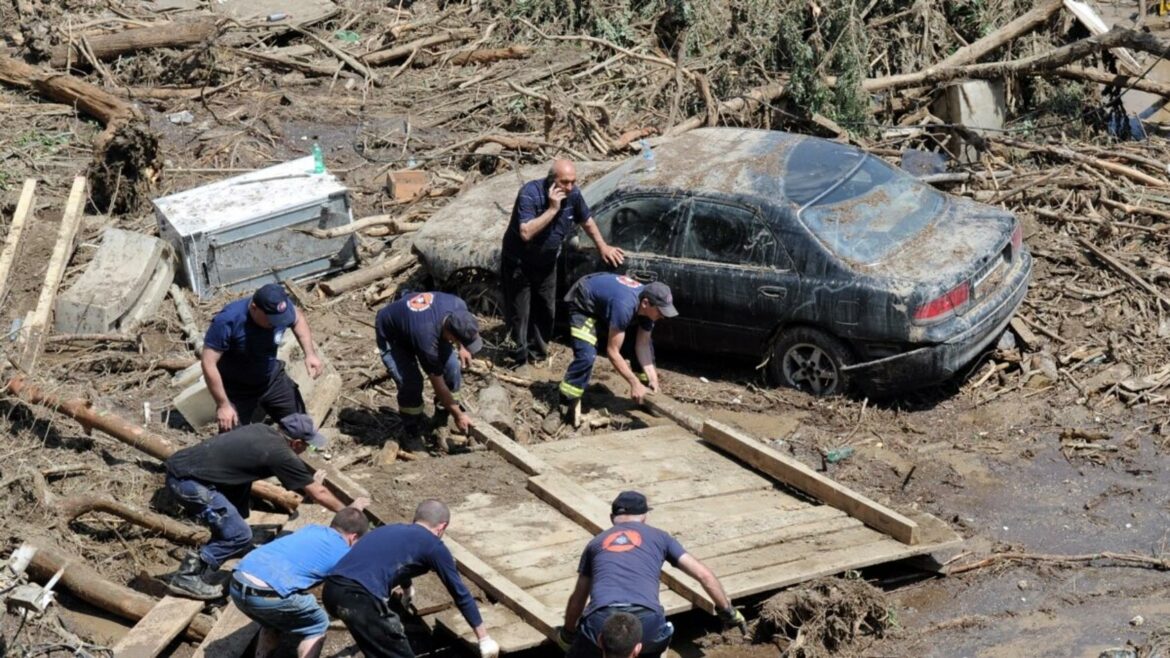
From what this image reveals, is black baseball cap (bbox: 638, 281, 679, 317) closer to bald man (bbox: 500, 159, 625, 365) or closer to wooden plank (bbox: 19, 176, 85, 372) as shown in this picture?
bald man (bbox: 500, 159, 625, 365)

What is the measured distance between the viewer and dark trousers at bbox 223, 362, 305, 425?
952cm

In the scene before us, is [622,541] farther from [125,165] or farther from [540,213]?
[125,165]

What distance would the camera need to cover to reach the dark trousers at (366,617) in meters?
7.14

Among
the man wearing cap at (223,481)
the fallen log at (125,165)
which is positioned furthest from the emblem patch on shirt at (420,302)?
the fallen log at (125,165)

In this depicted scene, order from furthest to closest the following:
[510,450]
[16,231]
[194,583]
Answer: [16,231] → [510,450] → [194,583]

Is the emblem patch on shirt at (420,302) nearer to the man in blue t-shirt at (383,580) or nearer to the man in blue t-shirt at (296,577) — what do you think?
the man in blue t-shirt at (296,577)

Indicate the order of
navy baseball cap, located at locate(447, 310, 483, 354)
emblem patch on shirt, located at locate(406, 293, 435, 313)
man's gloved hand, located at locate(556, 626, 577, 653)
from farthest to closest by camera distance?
emblem patch on shirt, located at locate(406, 293, 435, 313) < navy baseball cap, located at locate(447, 310, 483, 354) < man's gloved hand, located at locate(556, 626, 577, 653)

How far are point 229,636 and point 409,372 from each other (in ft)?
8.74

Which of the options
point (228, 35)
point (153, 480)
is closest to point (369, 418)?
point (153, 480)

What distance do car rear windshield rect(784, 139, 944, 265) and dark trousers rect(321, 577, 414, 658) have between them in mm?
4716

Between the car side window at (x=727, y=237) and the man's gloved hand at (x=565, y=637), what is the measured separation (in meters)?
4.05

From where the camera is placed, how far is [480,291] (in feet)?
39.9

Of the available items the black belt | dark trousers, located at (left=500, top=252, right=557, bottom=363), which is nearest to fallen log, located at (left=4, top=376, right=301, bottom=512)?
the black belt

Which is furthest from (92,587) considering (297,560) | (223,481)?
(297,560)
